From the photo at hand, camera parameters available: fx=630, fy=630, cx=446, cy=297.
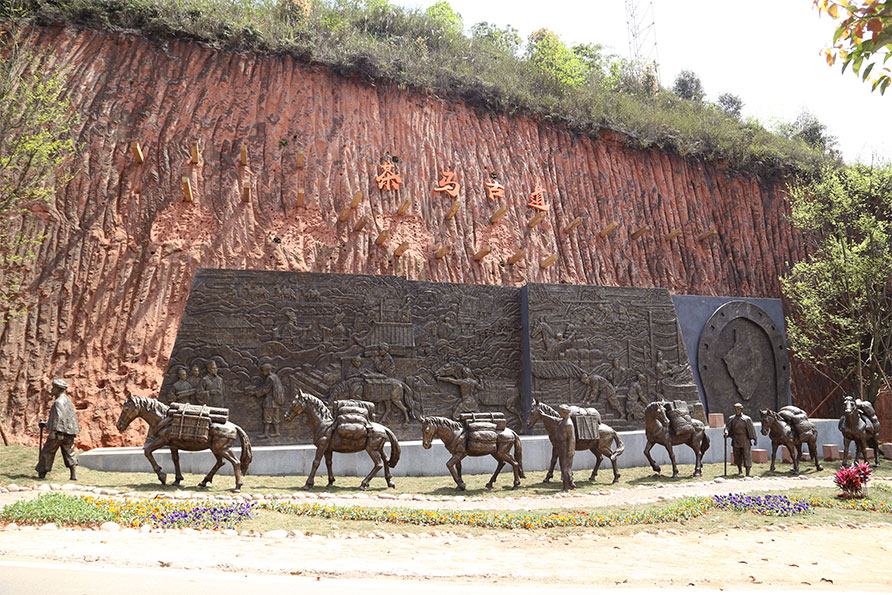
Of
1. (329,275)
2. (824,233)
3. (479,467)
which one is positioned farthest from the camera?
(824,233)

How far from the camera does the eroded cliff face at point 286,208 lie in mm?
15078

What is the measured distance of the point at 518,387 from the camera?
49.8 ft

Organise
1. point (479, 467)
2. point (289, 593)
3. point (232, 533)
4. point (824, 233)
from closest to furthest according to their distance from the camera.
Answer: point (289, 593) < point (232, 533) < point (479, 467) < point (824, 233)

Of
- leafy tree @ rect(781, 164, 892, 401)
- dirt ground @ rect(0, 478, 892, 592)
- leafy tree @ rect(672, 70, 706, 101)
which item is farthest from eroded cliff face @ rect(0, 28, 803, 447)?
leafy tree @ rect(672, 70, 706, 101)

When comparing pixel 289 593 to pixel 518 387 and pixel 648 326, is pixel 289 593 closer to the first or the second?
pixel 518 387

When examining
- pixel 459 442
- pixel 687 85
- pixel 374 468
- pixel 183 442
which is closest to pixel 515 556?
pixel 459 442

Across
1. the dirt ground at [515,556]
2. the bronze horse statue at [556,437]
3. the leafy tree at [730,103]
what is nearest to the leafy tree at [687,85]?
the leafy tree at [730,103]

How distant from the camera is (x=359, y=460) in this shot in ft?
40.4

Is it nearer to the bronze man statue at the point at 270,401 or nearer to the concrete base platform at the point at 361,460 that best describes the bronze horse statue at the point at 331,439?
the concrete base platform at the point at 361,460

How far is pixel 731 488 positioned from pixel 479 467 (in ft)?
15.6

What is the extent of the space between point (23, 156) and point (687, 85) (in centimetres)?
3426

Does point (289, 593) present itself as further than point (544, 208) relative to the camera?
No

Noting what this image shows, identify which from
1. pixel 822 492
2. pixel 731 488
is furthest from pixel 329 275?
pixel 822 492

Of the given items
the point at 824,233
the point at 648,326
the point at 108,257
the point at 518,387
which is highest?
the point at 824,233
